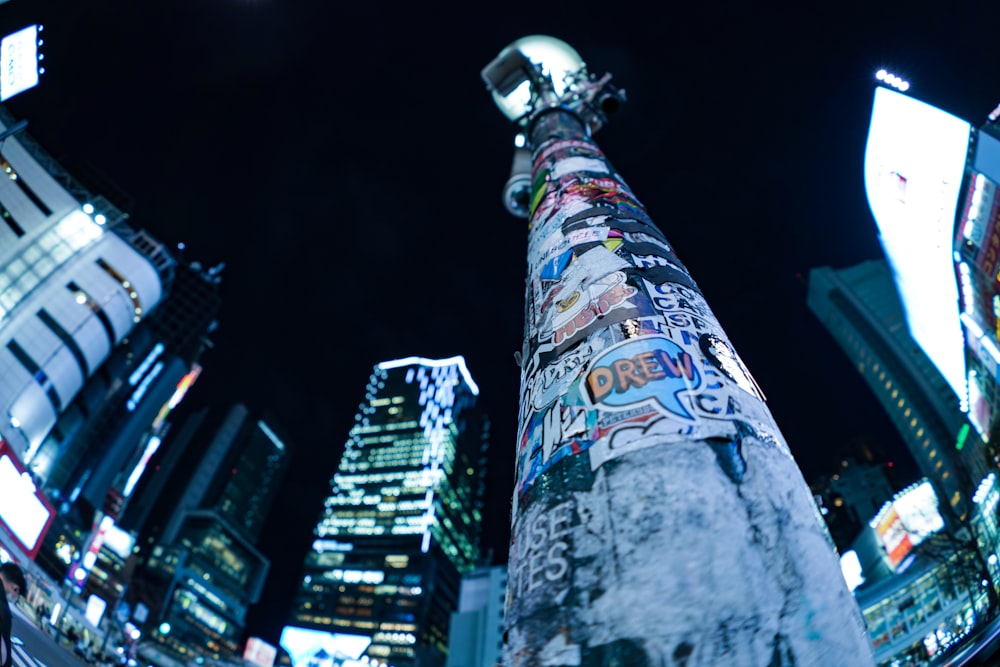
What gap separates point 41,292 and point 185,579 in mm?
82933

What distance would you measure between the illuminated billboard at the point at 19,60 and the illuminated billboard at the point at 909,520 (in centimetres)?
7024

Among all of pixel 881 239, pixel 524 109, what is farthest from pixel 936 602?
pixel 524 109

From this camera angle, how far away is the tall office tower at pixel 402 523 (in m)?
133

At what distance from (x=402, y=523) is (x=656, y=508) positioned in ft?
524

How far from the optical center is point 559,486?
13.0 ft

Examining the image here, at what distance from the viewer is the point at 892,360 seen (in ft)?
289

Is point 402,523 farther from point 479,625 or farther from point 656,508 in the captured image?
point 656,508

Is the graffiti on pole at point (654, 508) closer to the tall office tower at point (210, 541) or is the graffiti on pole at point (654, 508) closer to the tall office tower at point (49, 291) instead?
the tall office tower at point (49, 291)

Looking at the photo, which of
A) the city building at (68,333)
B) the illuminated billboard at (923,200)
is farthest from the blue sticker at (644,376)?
the city building at (68,333)

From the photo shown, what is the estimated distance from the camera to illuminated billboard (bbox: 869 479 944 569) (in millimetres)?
47438

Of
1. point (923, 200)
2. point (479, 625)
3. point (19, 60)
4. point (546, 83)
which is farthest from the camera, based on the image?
point (479, 625)

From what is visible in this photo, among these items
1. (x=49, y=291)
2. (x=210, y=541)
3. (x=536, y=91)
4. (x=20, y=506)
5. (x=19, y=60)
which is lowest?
(x=20, y=506)

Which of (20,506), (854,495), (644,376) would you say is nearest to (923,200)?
(644,376)

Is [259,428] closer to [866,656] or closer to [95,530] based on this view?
[95,530]
